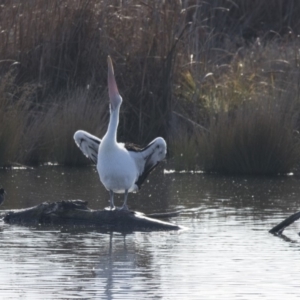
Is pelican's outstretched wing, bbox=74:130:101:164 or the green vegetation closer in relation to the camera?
pelican's outstretched wing, bbox=74:130:101:164

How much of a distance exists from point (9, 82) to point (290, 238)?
753cm

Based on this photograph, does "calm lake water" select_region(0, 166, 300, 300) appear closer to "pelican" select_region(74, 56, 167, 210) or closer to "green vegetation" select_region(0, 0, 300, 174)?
"pelican" select_region(74, 56, 167, 210)

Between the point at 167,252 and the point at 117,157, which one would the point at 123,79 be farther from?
the point at 167,252

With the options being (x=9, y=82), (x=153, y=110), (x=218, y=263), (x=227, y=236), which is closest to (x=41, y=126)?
(x=9, y=82)

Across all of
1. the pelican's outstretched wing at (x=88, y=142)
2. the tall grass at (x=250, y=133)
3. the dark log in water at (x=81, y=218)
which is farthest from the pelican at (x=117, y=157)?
the tall grass at (x=250, y=133)

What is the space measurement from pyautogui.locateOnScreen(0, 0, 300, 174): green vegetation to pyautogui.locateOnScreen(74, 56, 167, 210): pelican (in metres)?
4.01

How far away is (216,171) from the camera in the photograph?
14.8m

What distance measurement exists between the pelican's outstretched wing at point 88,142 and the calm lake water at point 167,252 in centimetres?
A: 59

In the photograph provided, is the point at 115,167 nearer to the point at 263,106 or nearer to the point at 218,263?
the point at 218,263

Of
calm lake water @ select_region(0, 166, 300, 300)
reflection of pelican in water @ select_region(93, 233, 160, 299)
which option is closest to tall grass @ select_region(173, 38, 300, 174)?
calm lake water @ select_region(0, 166, 300, 300)

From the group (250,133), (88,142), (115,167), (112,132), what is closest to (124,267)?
(115,167)

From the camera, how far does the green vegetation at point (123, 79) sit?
1534 centimetres

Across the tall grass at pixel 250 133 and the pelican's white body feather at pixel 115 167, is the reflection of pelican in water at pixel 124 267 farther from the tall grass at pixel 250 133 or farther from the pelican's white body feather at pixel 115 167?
the tall grass at pixel 250 133

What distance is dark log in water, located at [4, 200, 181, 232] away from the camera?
31.6 ft
